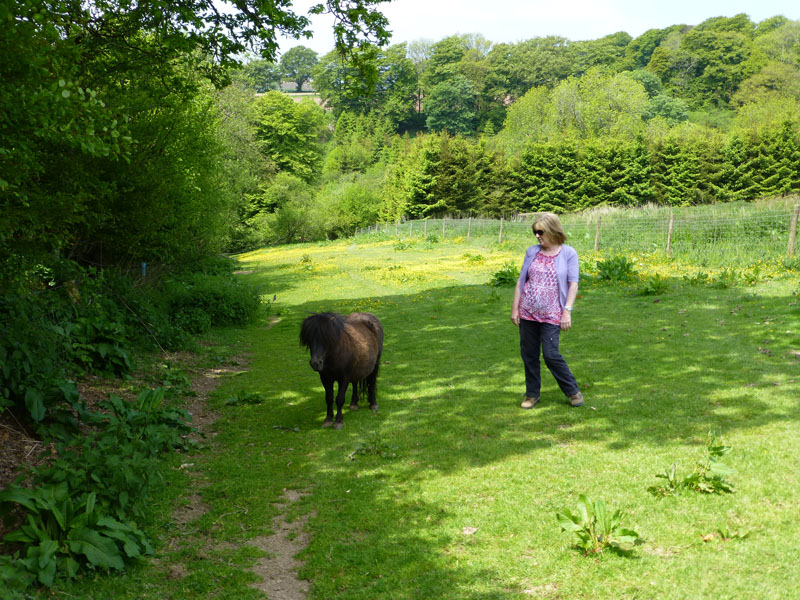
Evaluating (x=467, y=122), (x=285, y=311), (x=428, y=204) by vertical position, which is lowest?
(x=285, y=311)

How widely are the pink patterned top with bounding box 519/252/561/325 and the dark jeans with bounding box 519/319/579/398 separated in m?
0.12

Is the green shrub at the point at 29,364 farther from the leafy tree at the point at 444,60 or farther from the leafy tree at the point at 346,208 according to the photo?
the leafy tree at the point at 444,60

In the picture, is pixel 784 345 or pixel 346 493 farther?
pixel 784 345

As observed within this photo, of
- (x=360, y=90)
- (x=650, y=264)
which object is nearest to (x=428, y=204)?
(x=650, y=264)

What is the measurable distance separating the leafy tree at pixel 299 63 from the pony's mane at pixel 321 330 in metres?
180

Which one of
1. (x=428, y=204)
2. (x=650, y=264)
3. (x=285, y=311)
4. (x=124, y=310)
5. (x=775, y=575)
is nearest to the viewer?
(x=775, y=575)

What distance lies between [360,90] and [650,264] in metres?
13.4

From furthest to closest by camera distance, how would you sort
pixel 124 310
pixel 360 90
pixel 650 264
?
pixel 650 264
pixel 360 90
pixel 124 310

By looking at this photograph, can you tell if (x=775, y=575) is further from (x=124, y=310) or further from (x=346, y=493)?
(x=124, y=310)

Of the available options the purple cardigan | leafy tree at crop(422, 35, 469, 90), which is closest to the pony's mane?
the purple cardigan

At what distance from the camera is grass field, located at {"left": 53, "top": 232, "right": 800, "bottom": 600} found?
3.99 m

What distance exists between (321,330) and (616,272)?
1331cm

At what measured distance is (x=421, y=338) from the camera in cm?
1302

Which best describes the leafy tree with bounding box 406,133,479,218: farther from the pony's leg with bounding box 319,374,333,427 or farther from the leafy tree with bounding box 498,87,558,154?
the pony's leg with bounding box 319,374,333,427
